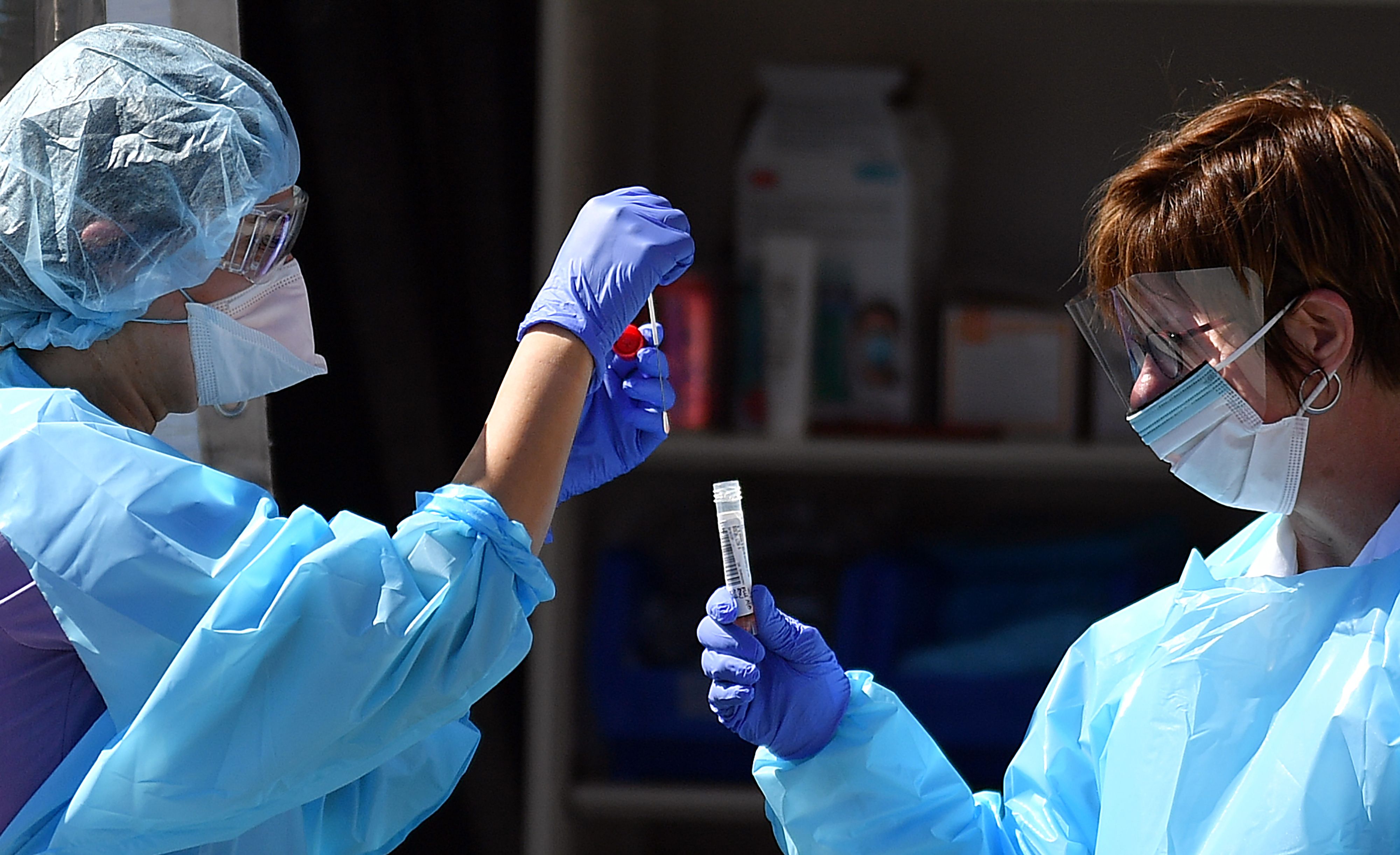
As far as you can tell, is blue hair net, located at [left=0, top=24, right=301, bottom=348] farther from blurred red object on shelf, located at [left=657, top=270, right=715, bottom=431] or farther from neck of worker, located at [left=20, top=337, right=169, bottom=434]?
blurred red object on shelf, located at [left=657, top=270, right=715, bottom=431]

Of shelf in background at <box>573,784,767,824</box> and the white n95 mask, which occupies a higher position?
the white n95 mask

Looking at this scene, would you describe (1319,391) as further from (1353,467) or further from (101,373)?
(101,373)

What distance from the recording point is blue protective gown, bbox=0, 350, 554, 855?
757 millimetres

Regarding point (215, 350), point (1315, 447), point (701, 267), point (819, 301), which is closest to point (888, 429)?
point (819, 301)

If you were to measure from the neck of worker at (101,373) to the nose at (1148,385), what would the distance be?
2.41ft

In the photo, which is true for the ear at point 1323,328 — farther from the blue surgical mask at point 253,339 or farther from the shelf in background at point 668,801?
the shelf in background at point 668,801

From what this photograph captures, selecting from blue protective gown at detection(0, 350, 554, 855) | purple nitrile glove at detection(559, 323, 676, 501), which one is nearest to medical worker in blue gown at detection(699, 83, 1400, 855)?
purple nitrile glove at detection(559, 323, 676, 501)

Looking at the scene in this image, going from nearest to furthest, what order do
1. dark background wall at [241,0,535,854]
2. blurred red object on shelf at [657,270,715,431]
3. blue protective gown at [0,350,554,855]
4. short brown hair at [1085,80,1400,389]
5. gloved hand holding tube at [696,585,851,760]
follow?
blue protective gown at [0,350,554,855] < short brown hair at [1085,80,1400,389] < gloved hand holding tube at [696,585,851,760] < dark background wall at [241,0,535,854] < blurred red object on shelf at [657,270,715,431]

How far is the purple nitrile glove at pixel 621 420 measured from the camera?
106cm

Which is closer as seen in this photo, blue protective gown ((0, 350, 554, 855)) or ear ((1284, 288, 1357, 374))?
blue protective gown ((0, 350, 554, 855))

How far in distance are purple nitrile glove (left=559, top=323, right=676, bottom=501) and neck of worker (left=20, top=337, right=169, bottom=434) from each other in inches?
13.3

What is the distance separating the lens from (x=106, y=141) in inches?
32.5

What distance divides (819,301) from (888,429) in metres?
0.21

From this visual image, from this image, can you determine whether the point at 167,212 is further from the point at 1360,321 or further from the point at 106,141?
the point at 1360,321
